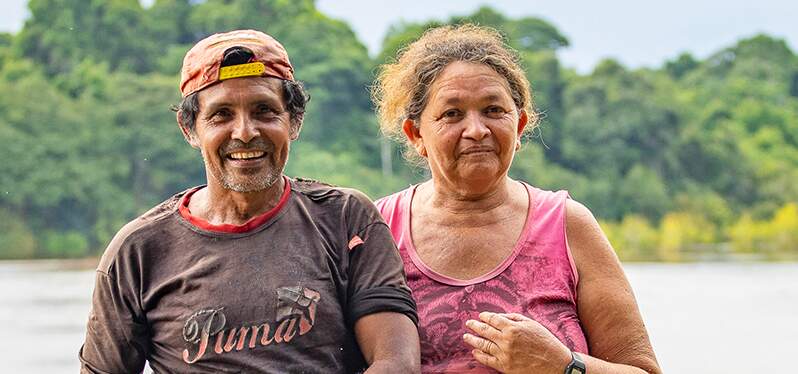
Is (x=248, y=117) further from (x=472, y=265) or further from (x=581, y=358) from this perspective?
(x=581, y=358)

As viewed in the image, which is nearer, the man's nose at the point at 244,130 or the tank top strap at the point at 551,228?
the man's nose at the point at 244,130

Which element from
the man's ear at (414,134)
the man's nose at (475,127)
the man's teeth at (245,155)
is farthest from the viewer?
the man's ear at (414,134)

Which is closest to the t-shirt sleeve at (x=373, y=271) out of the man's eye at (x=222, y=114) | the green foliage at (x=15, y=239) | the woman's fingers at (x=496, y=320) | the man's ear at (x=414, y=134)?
the woman's fingers at (x=496, y=320)

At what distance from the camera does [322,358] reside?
98.4 inches

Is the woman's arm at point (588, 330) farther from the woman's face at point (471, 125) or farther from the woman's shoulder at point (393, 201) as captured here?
the woman's shoulder at point (393, 201)

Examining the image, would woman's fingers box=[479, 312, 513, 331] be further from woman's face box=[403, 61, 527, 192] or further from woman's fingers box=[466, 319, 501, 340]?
woman's face box=[403, 61, 527, 192]

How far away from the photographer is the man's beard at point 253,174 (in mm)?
2551

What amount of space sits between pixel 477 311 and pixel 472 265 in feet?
0.49

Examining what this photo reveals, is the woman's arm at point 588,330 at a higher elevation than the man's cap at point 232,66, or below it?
below

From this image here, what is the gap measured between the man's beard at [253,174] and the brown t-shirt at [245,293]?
0.26ft

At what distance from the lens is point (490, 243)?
2.95m

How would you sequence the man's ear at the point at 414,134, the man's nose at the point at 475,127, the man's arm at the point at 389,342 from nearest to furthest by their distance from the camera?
the man's arm at the point at 389,342, the man's nose at the point at 475,127, the man's ear at the point at 414,134

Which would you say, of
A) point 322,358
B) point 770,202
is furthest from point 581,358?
point 770,202

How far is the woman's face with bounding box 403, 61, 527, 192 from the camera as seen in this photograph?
2.92 metres
